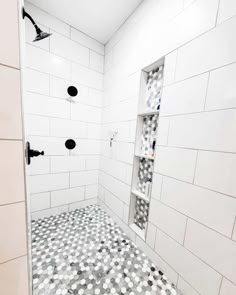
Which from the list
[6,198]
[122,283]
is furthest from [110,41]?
[122,283]

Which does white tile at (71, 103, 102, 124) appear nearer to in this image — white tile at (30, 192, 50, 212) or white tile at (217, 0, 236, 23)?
white tile at (30, 192, 50, 212)

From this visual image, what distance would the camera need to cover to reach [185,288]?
2.88 feet

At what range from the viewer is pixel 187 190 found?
860 millimetres

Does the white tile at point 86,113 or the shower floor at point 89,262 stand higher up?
the white tile at point 86,113

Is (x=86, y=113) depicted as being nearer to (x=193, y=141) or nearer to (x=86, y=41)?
(x=86, y=41)

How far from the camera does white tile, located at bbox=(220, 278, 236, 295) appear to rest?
674mm

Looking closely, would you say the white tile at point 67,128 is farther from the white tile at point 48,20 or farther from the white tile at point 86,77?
the white tile at point 48,20

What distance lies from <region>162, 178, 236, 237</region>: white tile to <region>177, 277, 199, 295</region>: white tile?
0.43m

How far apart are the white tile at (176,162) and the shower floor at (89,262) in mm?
731

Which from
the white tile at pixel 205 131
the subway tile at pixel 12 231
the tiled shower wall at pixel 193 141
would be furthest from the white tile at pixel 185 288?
the subway tile at pixel 12 231

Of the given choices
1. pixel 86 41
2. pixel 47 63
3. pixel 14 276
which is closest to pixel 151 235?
pixel 14 276

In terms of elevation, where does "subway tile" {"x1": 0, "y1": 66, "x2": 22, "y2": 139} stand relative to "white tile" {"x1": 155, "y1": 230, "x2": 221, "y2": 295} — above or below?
above

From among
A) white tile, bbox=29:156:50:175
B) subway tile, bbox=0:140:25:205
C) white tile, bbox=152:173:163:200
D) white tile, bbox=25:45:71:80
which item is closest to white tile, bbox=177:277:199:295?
white tile, bbox=152:173:163:200

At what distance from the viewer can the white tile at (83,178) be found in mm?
1681
